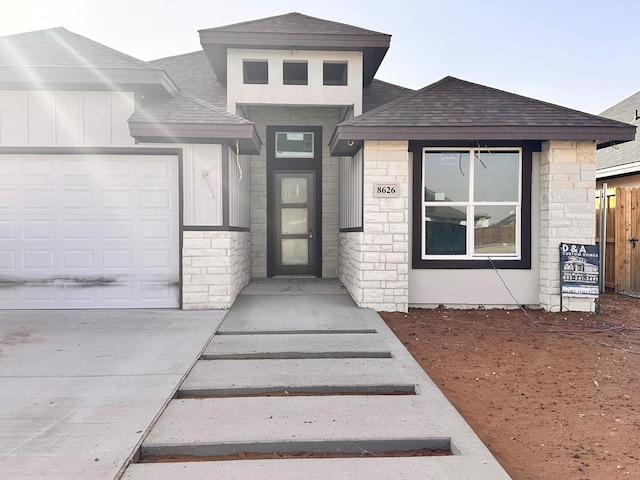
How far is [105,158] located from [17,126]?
4.69 feet

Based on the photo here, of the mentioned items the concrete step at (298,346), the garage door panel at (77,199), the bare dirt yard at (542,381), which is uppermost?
the garage door panel at (77,199)

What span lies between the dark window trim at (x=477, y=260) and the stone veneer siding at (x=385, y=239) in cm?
38

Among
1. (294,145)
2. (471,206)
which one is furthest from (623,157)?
(294,145)

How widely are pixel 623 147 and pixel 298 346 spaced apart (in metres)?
11.0

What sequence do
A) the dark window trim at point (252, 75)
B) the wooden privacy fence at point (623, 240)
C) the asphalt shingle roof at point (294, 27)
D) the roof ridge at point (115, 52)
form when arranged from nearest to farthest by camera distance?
the roof ridge at point (115, 52) < the asphalt shingle roof at point (294, 27) < the dark window trim at point (252, 75) < the wooden privacy fence at point (623, 240)

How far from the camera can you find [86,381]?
4355 millimetres

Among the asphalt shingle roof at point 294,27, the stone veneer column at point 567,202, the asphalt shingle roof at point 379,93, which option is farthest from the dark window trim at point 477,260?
the asphalt shingle roof at point 294,27

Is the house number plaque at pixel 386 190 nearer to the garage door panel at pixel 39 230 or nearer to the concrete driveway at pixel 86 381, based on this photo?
the concrete driveway at pixel 86 381

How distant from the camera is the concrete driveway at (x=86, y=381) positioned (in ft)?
9.68

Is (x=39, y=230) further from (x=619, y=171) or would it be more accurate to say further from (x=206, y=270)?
(x=619, y=171)

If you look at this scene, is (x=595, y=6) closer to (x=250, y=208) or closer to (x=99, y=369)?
(x=250, y=208)

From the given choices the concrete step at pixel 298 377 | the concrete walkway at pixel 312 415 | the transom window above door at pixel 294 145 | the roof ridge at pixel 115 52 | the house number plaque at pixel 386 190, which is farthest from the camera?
the transom window above door at pixel 294 145

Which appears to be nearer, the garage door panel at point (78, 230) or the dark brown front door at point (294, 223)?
the garage door panel at point (78, 230)

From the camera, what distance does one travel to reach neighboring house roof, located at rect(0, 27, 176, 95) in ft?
22.6
